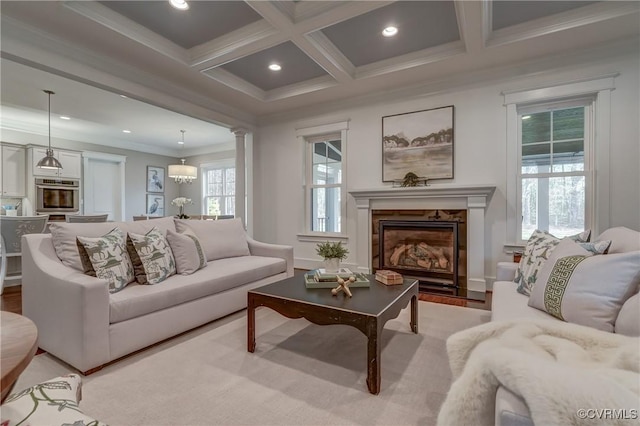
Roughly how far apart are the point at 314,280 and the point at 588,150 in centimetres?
332

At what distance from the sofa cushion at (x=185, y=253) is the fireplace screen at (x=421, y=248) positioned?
8.07 ft

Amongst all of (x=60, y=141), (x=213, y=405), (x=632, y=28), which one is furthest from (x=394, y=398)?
(x=60, y=141)

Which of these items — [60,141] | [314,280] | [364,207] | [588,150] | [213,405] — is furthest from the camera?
[60,141]

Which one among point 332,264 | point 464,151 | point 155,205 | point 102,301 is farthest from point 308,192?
point 155,205

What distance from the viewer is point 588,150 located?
10.8 feet

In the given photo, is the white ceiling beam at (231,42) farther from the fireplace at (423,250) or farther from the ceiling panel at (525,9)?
the fireplace at (423,250)

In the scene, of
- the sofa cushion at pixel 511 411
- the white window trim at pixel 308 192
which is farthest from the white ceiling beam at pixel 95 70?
the sofa cushion at pixel 511 411

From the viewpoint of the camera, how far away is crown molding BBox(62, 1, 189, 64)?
2.61m

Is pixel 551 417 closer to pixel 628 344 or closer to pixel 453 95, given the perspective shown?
pixel 628 344

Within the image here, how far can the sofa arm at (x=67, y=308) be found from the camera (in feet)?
5.84

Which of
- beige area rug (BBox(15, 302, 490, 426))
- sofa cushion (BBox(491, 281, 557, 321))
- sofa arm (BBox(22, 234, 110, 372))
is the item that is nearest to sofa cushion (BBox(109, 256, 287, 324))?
sofa arm (BBox(22, 234, 110, 372))

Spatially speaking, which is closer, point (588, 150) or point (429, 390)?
point (429, 390)

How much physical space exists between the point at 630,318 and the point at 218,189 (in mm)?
8010

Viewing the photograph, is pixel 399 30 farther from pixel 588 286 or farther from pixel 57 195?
pixel 57 195
